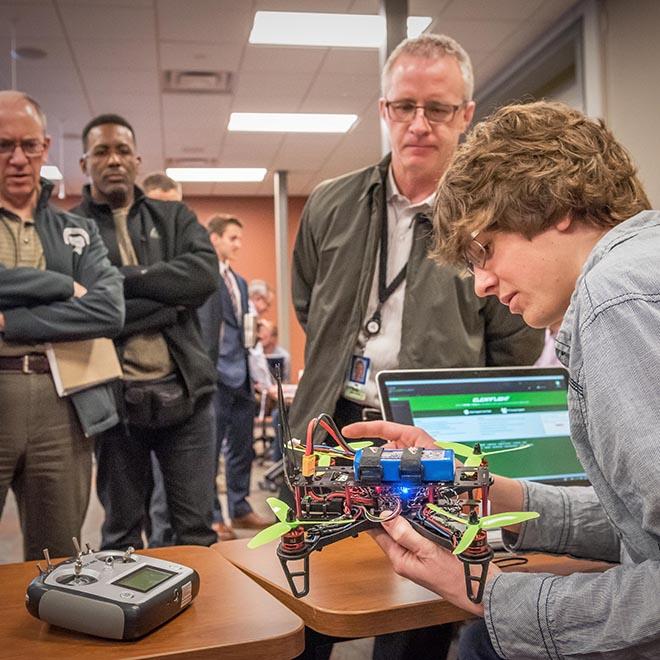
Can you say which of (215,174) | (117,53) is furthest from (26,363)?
(215,174)

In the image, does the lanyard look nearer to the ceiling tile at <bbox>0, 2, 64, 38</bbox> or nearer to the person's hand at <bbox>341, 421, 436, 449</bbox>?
the person's hand at <bbox>341, 421, 436, 449</bbox>

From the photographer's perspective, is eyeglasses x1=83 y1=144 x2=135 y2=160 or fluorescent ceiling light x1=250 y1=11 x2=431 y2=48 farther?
fluorescent ceiling light x1=250 y1=11 x2=431 y2=48

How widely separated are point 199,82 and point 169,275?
4.35m

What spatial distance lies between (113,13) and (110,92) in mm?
1622

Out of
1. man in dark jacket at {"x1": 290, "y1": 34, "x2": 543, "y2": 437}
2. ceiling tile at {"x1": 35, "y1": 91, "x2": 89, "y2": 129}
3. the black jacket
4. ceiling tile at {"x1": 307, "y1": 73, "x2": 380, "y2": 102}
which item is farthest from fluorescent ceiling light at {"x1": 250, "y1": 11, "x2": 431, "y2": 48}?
man in dark jacket at {"x1": 290, "y1": 34, "x2": 543, "y2": 437}

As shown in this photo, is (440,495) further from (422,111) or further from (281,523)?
(422,111)

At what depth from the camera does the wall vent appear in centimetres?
629

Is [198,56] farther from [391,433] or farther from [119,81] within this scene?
[391,433]

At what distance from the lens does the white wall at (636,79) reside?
14.5 ft

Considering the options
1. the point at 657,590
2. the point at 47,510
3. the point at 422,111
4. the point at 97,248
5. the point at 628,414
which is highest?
the point at 422,111

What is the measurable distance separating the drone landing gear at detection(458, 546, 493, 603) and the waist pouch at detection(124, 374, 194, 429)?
1607 millimetres

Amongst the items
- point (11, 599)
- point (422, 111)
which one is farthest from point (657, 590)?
point (422, 111)

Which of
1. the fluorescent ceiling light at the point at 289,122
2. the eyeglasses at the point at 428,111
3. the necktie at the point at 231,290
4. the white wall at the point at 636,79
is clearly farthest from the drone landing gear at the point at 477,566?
the fluorescent ceiling light at the point at 289,122

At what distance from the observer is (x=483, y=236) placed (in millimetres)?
1151
